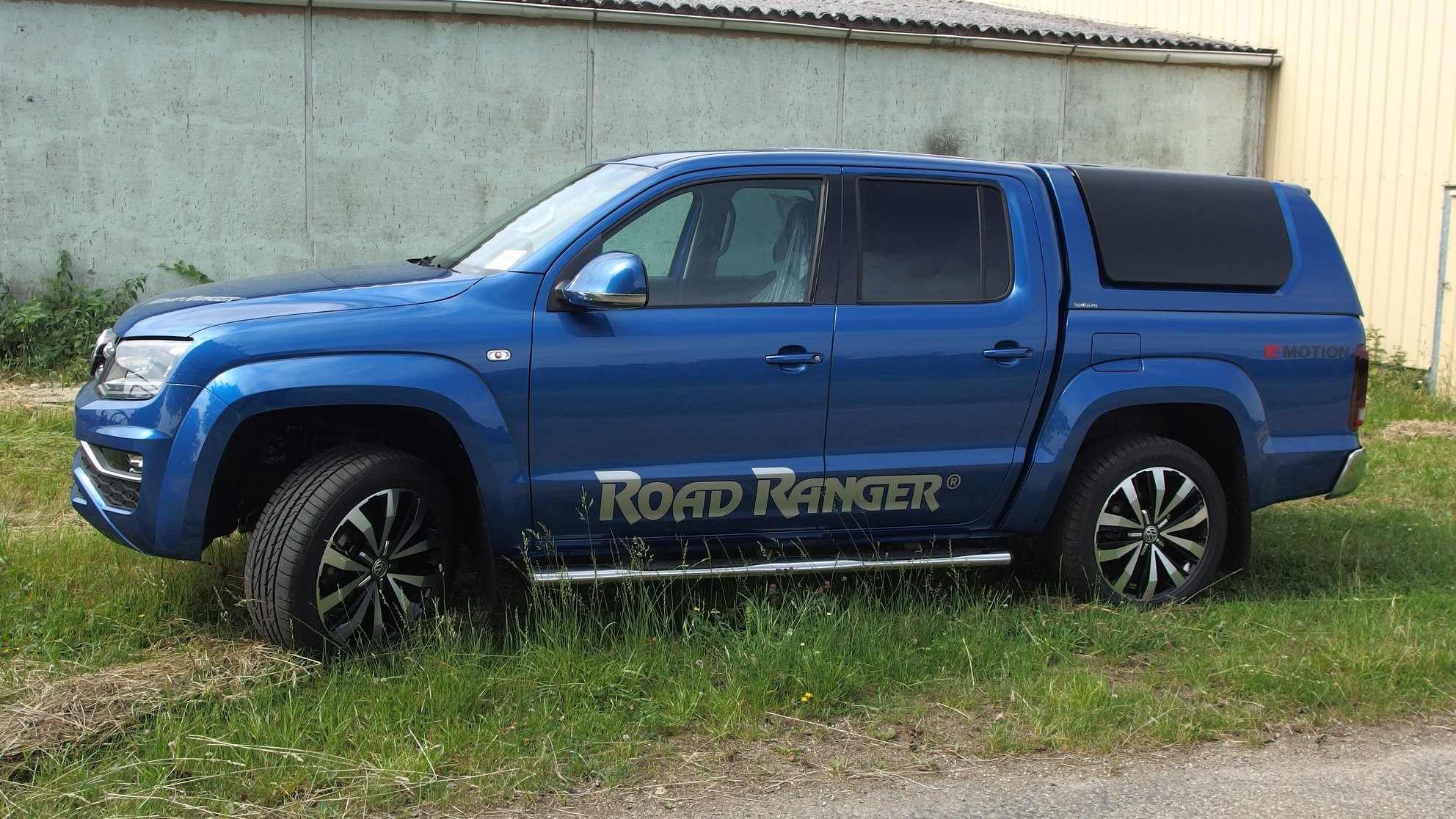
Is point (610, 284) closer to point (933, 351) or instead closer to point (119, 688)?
point (933, 351)

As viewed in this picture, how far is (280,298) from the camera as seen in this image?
4.44m

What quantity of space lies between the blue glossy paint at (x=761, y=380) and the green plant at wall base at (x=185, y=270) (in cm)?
640

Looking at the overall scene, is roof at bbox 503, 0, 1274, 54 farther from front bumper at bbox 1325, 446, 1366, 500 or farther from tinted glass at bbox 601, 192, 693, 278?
front bumper at bbox 1325, 446, 1366, 500

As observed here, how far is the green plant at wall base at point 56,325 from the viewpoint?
10070mm

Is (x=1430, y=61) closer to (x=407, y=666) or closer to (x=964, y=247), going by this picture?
(x=964, y=247)

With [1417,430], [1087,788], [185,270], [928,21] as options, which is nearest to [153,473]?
[1087,788]

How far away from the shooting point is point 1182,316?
526cm

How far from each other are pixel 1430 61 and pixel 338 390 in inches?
461

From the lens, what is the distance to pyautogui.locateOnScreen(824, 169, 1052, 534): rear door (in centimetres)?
487

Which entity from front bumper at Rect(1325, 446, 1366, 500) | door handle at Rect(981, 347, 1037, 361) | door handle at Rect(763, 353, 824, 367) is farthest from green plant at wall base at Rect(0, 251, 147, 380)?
front bumper at Rect(1325, 446, 1366, 500)

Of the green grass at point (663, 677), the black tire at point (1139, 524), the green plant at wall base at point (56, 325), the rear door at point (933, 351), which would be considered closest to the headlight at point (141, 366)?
the green grass at point (663, 677)

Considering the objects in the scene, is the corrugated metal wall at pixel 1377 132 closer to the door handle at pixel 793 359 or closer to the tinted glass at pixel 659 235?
the door handle at pixel 793 359

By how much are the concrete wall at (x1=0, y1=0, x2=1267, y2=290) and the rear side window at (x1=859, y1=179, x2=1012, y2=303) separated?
724 cm

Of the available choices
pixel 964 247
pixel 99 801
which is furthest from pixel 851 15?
pixel 99 801
